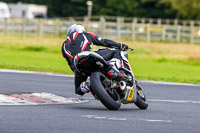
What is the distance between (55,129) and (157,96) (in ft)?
20.8

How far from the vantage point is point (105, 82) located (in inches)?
434

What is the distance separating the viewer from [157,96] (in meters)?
14.8

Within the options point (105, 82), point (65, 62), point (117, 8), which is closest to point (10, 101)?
point (105, 82)

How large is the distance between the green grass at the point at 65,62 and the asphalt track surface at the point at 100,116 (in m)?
6.91

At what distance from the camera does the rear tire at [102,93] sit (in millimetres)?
10766

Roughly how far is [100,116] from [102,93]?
1.71 feet

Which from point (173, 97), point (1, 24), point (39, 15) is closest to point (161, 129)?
point (173, 97)

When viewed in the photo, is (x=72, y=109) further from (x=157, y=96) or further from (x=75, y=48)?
(x=157, y=96)

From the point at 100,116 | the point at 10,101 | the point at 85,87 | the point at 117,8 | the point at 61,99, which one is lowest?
the point at 117,8

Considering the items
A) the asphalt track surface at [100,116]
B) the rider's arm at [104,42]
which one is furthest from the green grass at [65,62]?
the rider's arm at [104,42]

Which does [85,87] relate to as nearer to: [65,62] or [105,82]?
[105,82]

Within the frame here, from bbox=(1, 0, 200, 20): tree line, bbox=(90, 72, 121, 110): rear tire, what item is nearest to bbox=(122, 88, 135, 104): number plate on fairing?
bbox=(90, 72, 121, 110): rear tire

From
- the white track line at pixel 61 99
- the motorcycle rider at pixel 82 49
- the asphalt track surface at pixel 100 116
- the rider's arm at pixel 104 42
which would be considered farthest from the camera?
the white track line at pixel 61 99

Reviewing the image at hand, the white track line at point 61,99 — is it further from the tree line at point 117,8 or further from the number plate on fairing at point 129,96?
the tree line at point 117,8
